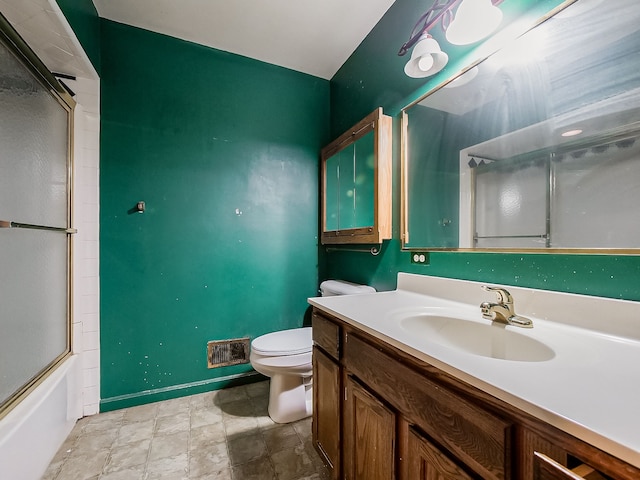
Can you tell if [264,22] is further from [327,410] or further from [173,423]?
[173,423]

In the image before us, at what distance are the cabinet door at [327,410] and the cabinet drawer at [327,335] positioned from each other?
0.04 m

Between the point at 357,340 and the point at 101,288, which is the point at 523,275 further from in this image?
the point at 101,288

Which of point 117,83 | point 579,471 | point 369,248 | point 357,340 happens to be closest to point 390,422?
point 357,340

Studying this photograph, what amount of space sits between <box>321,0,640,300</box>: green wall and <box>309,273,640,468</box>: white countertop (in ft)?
0.19

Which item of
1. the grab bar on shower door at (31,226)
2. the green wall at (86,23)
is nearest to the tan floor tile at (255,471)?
the grab bar on shower door at (31,226)

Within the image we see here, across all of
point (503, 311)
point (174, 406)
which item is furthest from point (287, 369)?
point (503, 311)

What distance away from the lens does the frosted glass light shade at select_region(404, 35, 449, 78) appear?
118cm

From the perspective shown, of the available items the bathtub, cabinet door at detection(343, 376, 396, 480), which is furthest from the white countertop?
the bathtub

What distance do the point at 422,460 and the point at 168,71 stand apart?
8.06 ft

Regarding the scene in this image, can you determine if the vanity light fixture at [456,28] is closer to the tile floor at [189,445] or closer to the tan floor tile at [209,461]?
the tile floor at [189,445]

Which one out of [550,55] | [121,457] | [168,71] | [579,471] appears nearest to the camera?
[579,471]

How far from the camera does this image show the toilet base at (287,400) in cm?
160

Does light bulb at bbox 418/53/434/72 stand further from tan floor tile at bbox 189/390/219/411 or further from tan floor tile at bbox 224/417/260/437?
tan floor tile at bbox 189/390/219/411

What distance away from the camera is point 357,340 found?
966 mm
